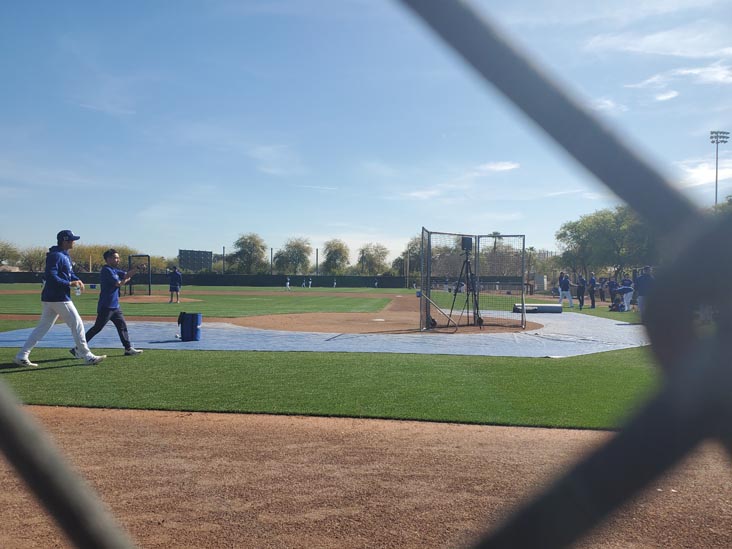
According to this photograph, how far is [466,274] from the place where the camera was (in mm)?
18250

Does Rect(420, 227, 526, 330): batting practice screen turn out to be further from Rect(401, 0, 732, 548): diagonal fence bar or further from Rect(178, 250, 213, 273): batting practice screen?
Rect(178, 250, 213, 273): batting practice screen

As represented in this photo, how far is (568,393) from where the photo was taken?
26.3 ft

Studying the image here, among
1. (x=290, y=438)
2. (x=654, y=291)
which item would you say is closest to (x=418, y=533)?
(x=290, y=438)

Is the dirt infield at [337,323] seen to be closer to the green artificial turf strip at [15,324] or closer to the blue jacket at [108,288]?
the green artificial turf strip at [15,324]

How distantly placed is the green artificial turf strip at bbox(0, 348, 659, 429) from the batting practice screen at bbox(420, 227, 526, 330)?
660cm

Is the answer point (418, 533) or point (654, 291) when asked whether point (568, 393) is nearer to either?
point (418, 533)

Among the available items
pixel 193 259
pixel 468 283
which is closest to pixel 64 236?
pixel 468 283

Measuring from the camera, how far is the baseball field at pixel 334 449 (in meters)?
3.93

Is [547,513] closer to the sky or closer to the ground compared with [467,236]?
closer to the ground

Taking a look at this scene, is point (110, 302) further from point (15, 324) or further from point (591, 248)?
point (591, 248)

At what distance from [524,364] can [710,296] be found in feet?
33.0

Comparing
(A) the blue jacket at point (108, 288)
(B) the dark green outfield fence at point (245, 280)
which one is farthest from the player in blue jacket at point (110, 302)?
(B) the dark green outfield fence at point (245, 280)

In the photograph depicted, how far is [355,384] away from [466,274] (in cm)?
1029

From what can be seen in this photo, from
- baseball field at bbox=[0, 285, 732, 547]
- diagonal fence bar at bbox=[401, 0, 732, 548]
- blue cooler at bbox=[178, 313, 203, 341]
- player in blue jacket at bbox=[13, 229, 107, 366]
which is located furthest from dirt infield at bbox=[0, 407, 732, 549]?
blue cooler at bbox=[178, 313, 203, 341]
